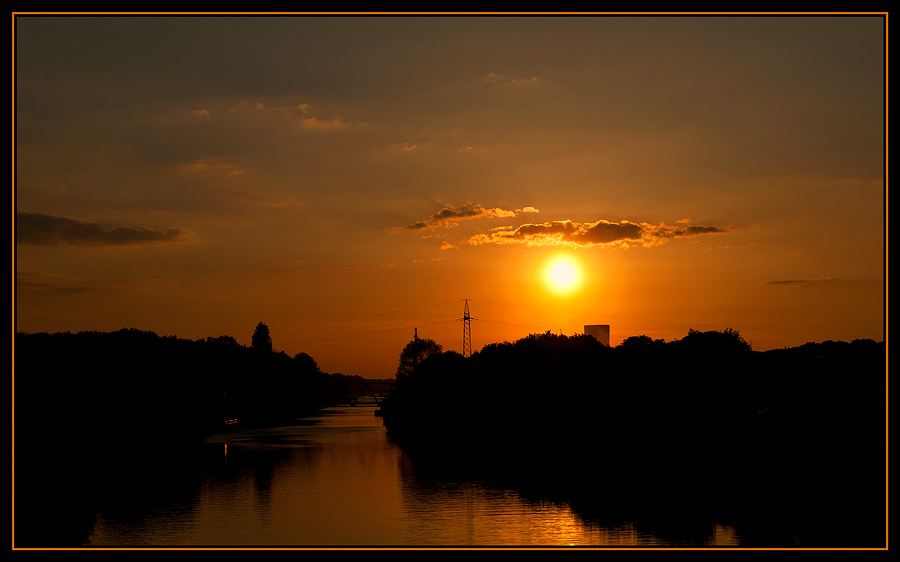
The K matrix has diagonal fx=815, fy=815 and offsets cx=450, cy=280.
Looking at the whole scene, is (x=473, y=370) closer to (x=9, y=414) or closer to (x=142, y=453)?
(x=142, y=453)

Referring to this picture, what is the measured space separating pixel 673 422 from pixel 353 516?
4305 cm

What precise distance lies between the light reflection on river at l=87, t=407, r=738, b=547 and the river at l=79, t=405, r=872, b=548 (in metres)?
0.05

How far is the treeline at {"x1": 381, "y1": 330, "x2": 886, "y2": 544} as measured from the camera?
54000 millimetres

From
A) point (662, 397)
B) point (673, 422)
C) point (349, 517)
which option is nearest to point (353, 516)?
point (349, 517)

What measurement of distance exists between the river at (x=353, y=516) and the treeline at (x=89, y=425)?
320 cm

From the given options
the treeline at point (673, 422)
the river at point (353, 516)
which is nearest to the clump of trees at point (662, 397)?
the treeline at point (673, 422)

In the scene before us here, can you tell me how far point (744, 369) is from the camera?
9831 cm

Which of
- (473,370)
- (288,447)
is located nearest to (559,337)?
(473,370)

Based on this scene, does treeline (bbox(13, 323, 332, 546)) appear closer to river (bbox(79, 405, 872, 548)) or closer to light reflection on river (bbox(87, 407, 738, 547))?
river (bbox(79, 405, 872, 548))

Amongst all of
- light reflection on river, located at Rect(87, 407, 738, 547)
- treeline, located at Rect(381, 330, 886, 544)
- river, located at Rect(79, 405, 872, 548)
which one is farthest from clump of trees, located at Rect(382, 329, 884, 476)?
light reflection on river, located at Rect(87, 407, 738, 547)

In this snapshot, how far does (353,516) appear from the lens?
1756 inches

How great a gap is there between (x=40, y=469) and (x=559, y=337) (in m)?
70.9

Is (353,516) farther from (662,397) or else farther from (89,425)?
(662,397)

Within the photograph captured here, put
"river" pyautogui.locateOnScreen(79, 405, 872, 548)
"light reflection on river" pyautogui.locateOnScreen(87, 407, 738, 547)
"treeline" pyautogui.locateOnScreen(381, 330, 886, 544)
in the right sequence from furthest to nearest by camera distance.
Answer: "treeline" pyautogui.locateOnScreen(381, 330, 886, 544), "light reflection on river" pyautogui.locateOnScreen(87, 407, 738, 547), "river" pyautogui.locateOnScreen(79, 405, 872, 548)
